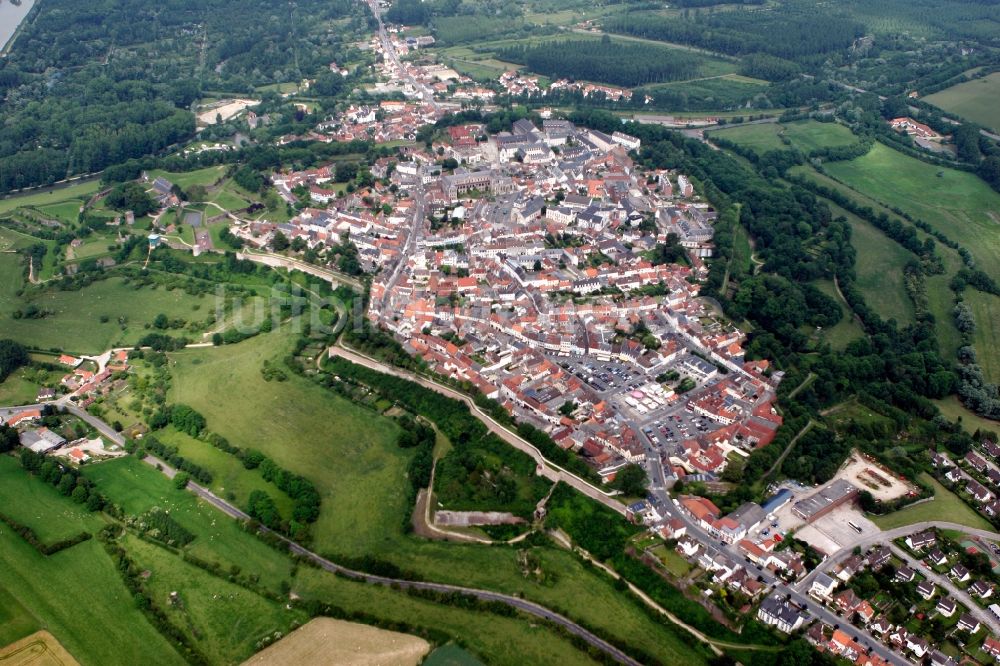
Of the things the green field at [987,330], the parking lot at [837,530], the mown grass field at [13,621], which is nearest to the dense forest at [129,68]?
the mown grass field at [13,621]

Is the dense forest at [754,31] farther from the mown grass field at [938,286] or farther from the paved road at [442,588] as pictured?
the paved road at [442,588]

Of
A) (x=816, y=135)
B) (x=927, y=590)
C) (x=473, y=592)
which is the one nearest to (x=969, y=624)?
(x=927, y=590)

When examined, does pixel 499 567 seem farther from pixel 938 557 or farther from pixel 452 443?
pixel 938 557

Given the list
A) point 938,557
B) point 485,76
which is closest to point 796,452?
point 938,557

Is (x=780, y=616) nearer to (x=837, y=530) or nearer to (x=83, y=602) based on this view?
(x=837, y=530)

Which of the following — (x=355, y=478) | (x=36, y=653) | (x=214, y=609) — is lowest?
(x=36, y=653)

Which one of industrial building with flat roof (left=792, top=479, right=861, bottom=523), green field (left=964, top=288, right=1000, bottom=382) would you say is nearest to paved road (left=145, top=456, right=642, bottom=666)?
industrial building with flat roof (left=792, top=479, right=861, bottom=523)

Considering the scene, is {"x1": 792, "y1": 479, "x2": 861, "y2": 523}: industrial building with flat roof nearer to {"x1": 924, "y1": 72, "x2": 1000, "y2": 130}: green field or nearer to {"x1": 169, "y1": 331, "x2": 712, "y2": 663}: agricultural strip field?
{"x1": 169, "y1": 331, "x2": 712, "y2": 663}: agricultural strip field
